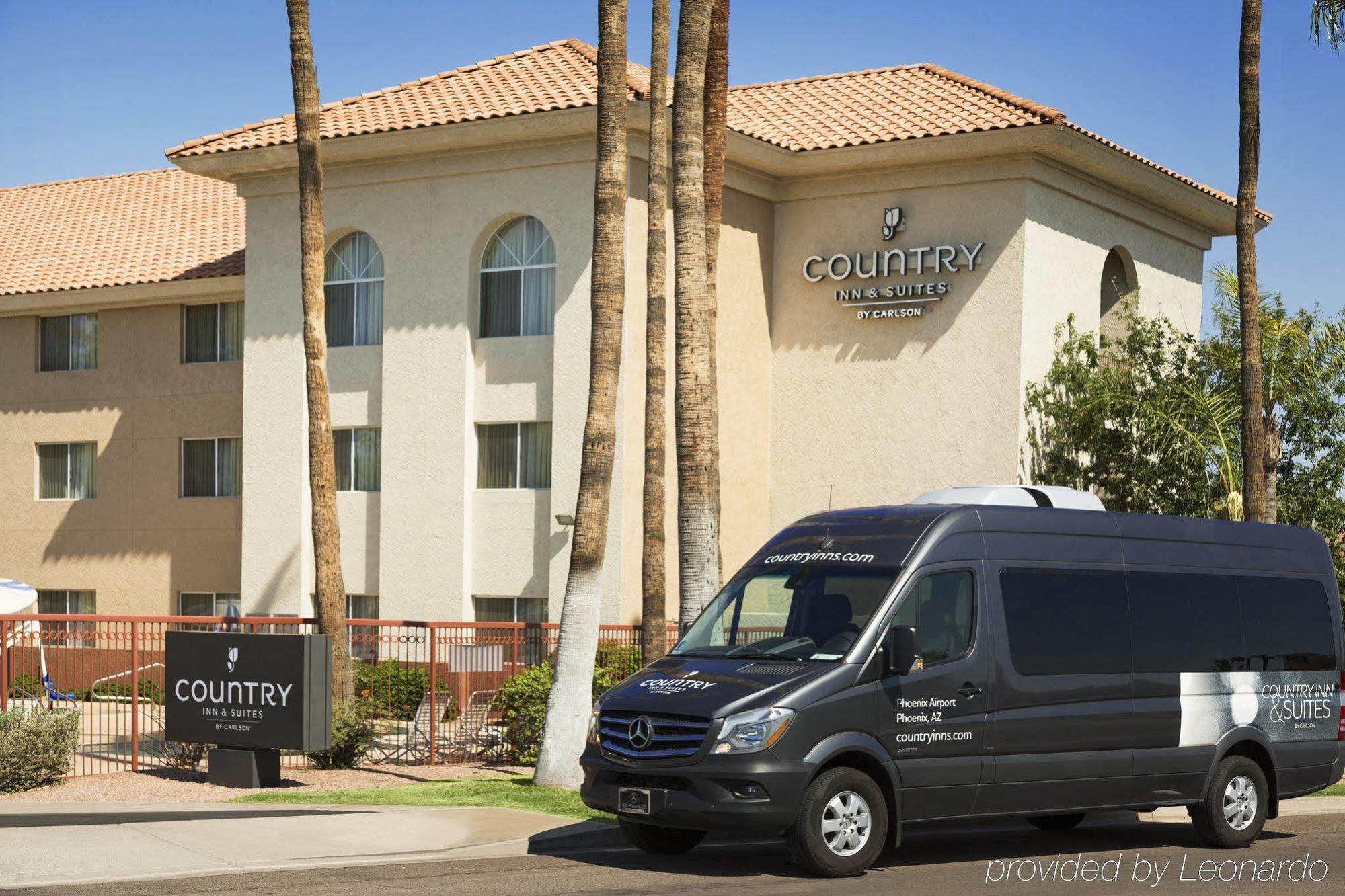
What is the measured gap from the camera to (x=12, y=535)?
33562 millimetres

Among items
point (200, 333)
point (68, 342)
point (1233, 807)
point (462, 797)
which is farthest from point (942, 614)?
point (68, 342)

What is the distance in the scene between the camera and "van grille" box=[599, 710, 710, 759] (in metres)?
11.3

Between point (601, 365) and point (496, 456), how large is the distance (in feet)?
34.1

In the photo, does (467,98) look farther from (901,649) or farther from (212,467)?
(901,649)

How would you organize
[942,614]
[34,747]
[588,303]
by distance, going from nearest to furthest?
[942,614] < [34,747] < [588,303]

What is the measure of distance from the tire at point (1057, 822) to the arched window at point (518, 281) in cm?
1393

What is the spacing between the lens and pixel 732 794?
1107 centimetres

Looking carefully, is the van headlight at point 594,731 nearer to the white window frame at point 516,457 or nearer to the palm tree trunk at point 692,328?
the palm tree trunk at point 692,328

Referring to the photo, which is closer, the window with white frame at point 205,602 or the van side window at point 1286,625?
the van side window at point 1286,625

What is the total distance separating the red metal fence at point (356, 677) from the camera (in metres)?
16.8

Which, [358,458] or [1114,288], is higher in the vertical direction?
[1114,288]

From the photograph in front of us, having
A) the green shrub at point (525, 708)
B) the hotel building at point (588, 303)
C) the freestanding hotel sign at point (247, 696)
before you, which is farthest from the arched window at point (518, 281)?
the freestanding hotel sign at point (247, 696)

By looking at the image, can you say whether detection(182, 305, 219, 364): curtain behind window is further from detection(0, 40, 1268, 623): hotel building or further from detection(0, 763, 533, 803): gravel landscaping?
detection(0, 763, 533, 803): gravel landscaping

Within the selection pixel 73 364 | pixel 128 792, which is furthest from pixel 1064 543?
pixel 73 364
